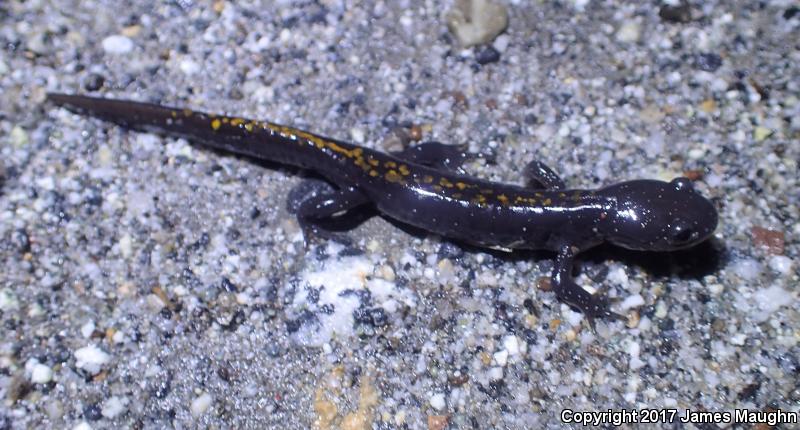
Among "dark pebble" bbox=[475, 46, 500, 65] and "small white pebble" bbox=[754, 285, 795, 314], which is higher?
"dark pebble" bbox=[475, 46, 500, 65]

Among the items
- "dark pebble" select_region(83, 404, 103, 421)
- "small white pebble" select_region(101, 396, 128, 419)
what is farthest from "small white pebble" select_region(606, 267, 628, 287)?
"dark pebble" select_region(83, 404, 103, 421)

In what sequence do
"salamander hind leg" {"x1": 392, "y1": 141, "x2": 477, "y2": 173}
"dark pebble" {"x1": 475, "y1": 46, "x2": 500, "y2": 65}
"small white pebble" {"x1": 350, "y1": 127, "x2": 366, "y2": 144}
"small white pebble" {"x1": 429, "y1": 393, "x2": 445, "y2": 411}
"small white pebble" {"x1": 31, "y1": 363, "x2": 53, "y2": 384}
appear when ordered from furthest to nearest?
1. "dark pebble" {"x1": 475, "y1": 46, "x2": 500, "y2": 65}
2. "small white pebble" {"x1": 350, "y1": 127, "x2": 366, "y2": 144}
3. "salamander hind leg" {"x1": 392, "y1": 141, "x2": 477, "y2": 173}
4. "small white pebble" {"x1": 31, "y1": 363, "x2": 53, "y2": 384}
5. "small white pebble" {"x1": 429, "y1": 393, "x2": 445, "y2": 411}

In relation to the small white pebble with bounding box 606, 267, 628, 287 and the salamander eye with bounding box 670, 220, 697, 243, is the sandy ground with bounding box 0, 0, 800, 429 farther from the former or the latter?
the salamander eye with bounding box 670, 220, 697, 243

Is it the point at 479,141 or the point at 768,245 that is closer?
the point at 768,245

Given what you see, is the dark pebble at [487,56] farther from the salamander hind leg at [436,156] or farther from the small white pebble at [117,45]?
the small white pebble at [117,45]

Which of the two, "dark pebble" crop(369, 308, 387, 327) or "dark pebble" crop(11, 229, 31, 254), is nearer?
"dark pebble" crop(369, 308, 387, 327)

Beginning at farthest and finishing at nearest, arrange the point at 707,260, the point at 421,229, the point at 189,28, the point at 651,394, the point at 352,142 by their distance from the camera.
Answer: the point at 189,28 < the point at 352,142 < the point at 421,229 < the point at 707,260 < the point at 651,394

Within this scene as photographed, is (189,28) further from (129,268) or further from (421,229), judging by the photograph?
(421,229)

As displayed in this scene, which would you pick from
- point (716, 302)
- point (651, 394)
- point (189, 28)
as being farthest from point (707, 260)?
point (189, 28)
